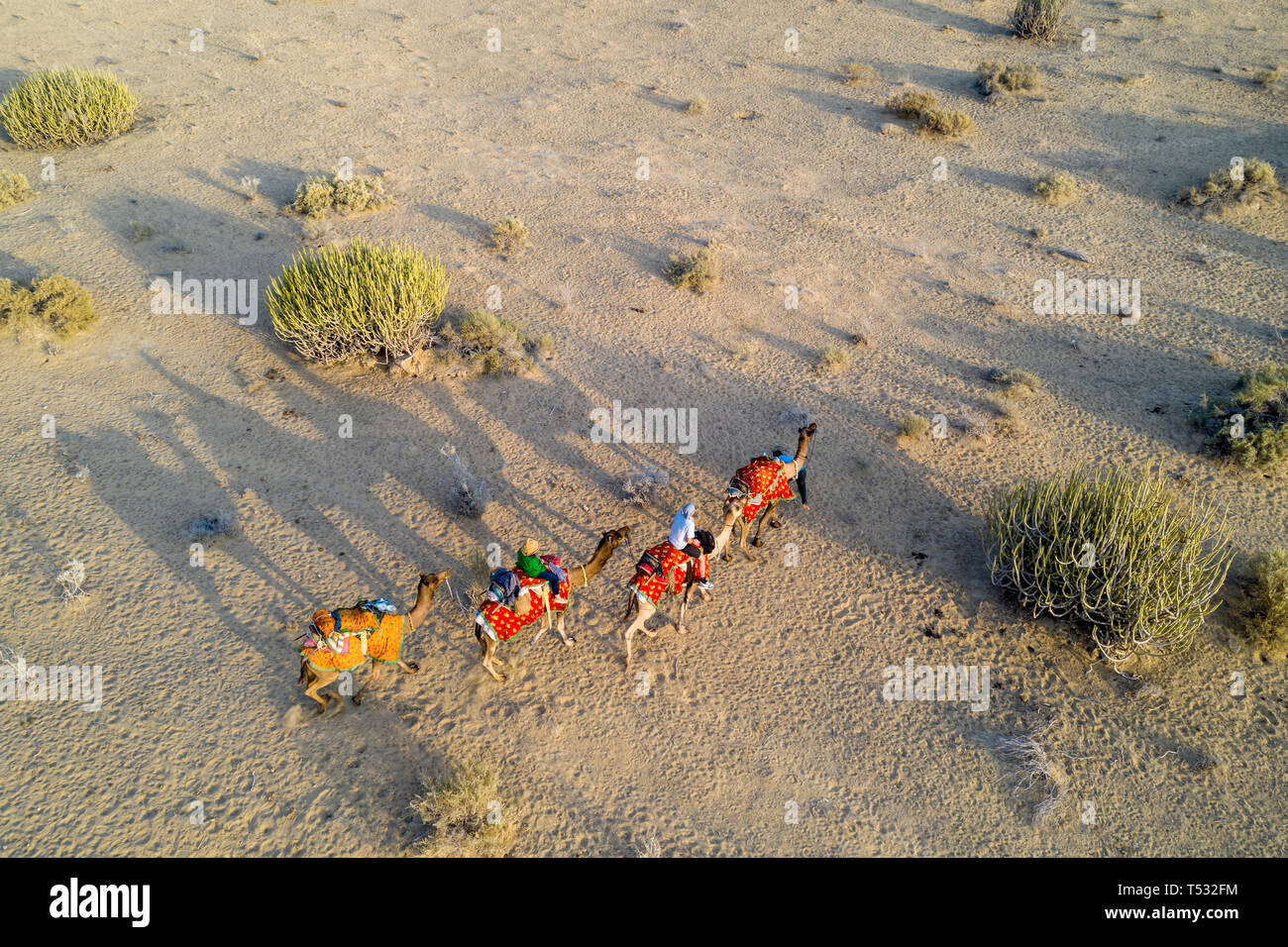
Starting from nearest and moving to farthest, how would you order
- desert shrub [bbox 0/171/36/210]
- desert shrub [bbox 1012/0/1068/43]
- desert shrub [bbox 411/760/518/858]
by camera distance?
desert shrub [bbox 411/760/518/858] < desert shrub [bbox 0/171/36/210] < desert shrub [bbox 1012/0/1068/43]

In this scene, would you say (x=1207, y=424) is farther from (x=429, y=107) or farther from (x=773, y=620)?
(x=429, y=107)

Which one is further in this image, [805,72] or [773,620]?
[805,72]

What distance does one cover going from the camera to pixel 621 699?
6.76 m

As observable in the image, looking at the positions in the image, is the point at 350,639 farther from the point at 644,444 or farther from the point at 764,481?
the point at 644,444

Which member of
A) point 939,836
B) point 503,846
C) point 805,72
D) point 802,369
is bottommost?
point 503,846

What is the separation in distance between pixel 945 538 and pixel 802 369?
136 inches

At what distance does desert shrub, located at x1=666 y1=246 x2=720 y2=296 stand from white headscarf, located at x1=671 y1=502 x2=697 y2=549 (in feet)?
21.6

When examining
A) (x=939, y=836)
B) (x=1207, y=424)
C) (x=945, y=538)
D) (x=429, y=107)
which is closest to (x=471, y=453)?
(x=945, y=538)

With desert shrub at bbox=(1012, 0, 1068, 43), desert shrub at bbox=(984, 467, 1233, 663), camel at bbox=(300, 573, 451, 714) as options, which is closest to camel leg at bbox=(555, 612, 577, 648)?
camel at bbox=(300, 573, 451, 714)

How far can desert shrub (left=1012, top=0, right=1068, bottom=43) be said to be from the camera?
18.9 m

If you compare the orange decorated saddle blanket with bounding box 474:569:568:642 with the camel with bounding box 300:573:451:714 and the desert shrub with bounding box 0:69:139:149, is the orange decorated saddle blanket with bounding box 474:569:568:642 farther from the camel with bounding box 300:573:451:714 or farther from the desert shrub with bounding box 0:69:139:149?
the desert shrub with bounding box 0:69:139:149

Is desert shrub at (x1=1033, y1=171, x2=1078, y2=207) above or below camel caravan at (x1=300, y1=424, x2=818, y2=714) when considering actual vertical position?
above

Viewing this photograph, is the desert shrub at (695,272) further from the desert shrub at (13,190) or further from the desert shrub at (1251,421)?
the desert shrub at (13,190)

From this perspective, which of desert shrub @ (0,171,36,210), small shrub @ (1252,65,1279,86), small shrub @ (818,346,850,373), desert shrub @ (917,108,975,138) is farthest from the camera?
small shrub @ (1252,65,1279,86)
